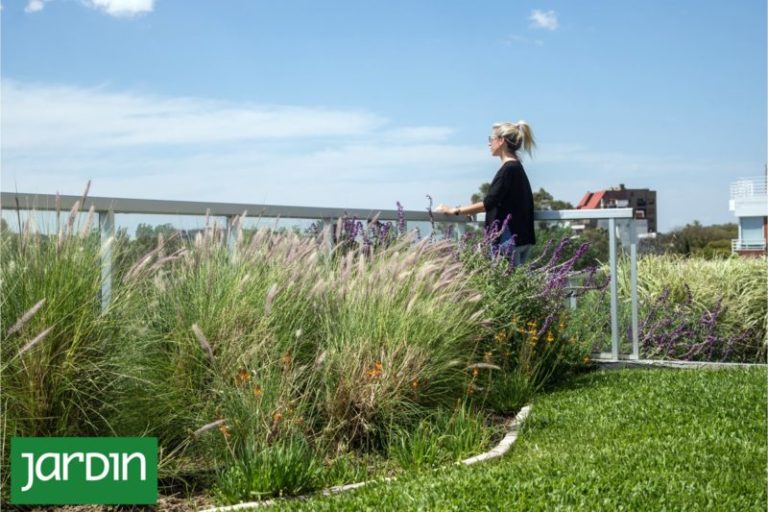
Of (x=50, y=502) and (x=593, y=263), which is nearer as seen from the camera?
(x=50, y=502)

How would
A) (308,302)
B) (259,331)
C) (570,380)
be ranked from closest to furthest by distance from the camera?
(259,331) < (308,302) < (570,380)

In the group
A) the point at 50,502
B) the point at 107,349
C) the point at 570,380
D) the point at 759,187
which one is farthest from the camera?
the point at 759,187

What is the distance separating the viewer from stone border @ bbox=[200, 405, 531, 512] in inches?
157

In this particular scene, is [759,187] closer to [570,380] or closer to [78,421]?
[570,380]

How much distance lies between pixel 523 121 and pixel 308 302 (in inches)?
150

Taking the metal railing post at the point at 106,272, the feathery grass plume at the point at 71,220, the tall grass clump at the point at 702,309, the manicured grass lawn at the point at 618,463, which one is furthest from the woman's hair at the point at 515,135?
the feathery grass plume at the point at 71,220

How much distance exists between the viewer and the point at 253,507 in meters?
3.97

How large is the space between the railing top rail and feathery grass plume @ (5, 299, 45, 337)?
2.23 ft

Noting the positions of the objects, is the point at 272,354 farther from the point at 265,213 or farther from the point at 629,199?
the point at 629,199

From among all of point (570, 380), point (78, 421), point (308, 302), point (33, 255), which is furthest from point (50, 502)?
point (570, 380)

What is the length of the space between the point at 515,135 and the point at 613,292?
1.83 m

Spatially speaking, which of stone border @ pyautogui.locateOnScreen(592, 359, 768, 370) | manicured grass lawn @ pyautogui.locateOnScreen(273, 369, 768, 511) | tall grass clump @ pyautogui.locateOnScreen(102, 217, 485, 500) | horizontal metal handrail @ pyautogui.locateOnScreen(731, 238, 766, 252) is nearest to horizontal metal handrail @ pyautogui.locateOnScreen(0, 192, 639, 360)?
stone border @ pyautogui.locateOnScreen(592, 359, 768, 370)

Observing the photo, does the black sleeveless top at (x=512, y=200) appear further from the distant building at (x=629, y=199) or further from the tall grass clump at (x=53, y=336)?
the distant building at (x=629, y=199)

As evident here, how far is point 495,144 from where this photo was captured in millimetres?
8250
